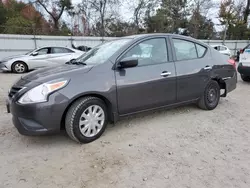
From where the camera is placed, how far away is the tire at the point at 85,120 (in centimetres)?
260

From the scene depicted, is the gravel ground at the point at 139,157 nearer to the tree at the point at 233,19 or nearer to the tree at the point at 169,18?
the tree at the point at 169,18

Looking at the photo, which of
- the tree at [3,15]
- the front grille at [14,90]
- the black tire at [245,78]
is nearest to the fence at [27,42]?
the tree at [3,15]

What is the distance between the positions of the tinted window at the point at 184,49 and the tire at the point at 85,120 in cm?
165

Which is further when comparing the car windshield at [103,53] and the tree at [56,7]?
the tree at [56,7]

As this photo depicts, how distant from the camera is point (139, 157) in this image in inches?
97.4

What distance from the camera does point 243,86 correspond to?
21.5ft

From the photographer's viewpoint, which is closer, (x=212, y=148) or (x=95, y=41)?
(x=212, y=148)

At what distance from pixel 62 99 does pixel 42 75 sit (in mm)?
571

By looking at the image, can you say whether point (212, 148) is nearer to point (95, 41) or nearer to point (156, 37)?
point (156, 37)

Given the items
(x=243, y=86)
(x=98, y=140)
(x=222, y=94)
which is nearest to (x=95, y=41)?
(x=243, y=86)

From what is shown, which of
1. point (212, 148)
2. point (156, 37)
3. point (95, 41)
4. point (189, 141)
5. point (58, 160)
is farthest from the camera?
point (95, 41)

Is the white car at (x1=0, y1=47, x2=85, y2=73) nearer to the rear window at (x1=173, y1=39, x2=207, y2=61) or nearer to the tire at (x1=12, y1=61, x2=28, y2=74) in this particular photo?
the tire at (x1=12, y1=61, x2=28, y2=74)

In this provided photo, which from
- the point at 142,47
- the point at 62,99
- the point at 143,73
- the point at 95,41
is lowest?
the point at 62,99

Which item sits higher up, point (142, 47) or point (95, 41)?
point (95, 41)
